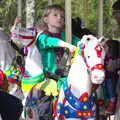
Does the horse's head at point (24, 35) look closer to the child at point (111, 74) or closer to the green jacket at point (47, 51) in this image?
the green jacket at point (47, 51)

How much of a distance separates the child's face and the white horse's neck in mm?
787

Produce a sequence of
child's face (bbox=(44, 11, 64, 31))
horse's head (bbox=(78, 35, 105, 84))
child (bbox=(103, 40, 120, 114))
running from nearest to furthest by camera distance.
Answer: horse's head (bbox=(78, 35, 105, 84)), child (bbox=(103, 40, 120, 114)), child's face (bbox=(44, 11, 64, 31))

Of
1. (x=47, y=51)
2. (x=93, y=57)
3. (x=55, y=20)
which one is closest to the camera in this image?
(x=93, y=57)

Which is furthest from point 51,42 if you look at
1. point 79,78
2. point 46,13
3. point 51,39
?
point 79,78

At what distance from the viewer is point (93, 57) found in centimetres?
476

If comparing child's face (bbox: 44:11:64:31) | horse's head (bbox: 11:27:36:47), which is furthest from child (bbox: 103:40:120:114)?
horse's head (bbox: 11:27:36:47)

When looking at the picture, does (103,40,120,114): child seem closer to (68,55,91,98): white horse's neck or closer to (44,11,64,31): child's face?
(68,55,91,98): white horse's neck

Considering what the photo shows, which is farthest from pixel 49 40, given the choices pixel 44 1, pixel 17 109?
pixel 44 1

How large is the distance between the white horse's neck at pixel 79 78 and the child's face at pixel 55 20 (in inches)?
31.0

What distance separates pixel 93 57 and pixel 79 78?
252mm

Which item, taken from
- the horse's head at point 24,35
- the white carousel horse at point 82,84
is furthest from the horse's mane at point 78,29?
the white carousel horse at point 82,84

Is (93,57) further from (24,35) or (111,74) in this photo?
(24,35)

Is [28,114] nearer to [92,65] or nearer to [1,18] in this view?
[92,65]

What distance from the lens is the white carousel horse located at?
4.80m
